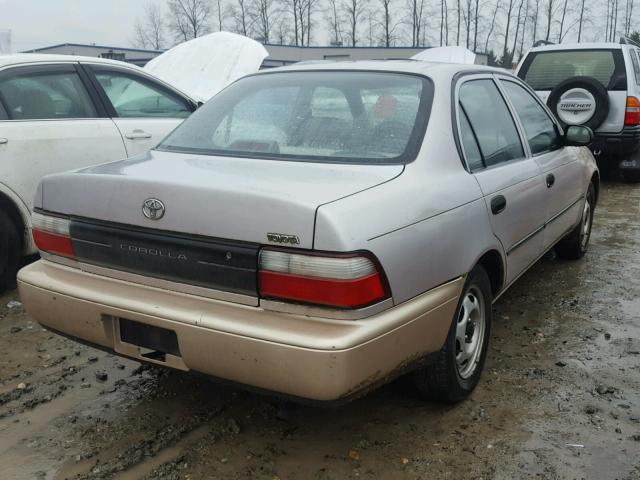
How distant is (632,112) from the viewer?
336 inches

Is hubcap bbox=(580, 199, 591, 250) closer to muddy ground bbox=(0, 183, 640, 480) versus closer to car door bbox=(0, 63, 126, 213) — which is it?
muddy ground bbox=(0, 183, 640, 480)

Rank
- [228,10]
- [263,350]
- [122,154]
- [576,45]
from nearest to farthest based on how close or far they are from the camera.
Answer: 1. [263,350]
2. [122,154]
3. [576,45]
4. [228,10]

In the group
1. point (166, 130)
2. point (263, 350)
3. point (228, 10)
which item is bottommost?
point (263, 350)

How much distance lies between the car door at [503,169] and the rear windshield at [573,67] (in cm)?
584

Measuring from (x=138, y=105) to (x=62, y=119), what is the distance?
752 mm

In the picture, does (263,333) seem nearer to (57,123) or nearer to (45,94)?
(57,123)

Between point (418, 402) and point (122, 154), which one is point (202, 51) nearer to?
point (122, 154)

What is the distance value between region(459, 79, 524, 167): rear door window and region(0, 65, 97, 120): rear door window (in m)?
2.97

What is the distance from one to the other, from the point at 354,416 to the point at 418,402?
13.2 inches

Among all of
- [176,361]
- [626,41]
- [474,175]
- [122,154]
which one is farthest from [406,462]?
[626,41]

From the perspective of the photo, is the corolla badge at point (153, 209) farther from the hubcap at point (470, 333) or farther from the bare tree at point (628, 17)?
the bare tree at point (628, 17)

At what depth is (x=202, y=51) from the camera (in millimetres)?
12500

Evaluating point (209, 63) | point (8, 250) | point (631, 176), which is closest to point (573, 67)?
Answer: point (631, 176)

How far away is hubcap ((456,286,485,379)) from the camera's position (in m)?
3.02
